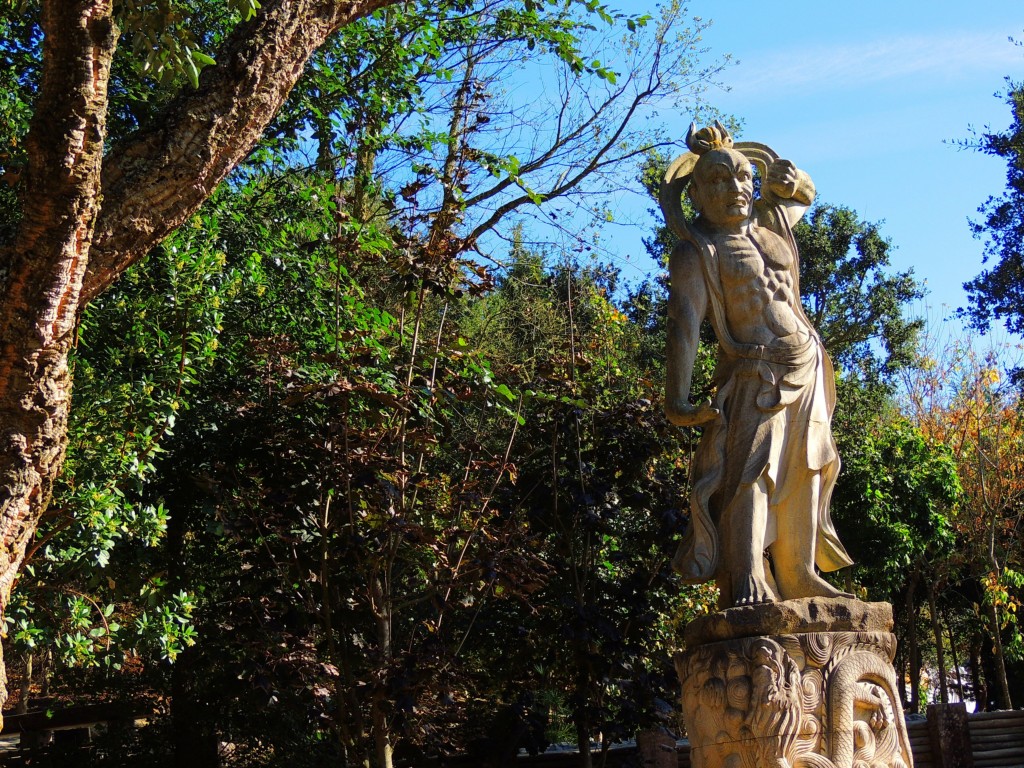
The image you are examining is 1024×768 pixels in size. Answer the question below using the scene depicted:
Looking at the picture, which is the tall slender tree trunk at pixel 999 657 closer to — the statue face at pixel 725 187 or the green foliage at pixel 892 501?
the green foliage at pixel 892 501

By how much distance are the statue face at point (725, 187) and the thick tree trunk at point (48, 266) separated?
2982mm

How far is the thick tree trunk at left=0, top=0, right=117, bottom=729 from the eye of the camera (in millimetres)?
4012

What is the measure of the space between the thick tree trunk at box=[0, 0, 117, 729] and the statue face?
298 cm

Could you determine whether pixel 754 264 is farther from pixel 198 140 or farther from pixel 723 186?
pixel 198 140

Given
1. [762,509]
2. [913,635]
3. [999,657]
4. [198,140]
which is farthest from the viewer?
[913,635]

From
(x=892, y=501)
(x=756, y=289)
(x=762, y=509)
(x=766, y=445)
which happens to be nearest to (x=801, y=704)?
(x=762, y=509)

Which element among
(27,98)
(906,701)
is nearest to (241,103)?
(27,98)

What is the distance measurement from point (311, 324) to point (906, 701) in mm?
16086

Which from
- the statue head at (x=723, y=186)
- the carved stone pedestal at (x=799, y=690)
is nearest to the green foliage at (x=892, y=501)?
the statue head at (x=723, y=186)

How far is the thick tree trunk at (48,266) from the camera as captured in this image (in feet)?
13.2

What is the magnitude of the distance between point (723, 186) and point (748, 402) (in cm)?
112

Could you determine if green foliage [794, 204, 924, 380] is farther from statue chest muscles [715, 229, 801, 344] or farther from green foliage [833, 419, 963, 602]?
statue chest muscles [715, 229, 801, 344]

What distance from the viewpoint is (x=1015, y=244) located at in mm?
19578

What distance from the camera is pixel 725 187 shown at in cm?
580
